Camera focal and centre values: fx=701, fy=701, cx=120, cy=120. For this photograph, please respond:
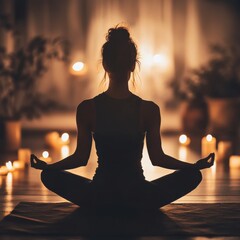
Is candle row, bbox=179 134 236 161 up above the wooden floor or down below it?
above

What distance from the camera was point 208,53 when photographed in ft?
21.9

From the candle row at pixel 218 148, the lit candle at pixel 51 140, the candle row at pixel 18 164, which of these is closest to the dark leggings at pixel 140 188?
the candle row at pixel 18 164

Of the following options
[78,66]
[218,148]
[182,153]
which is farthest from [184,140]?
[78,66]

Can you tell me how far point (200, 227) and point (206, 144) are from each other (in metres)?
2.38

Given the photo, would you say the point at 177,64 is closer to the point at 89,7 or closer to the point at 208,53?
the point at 208,53

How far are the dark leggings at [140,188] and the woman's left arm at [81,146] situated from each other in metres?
0.06

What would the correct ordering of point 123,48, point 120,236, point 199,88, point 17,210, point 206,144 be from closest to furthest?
point 120,236 → point 123,48 → point 17,210 → point 206,144 → point 199,88

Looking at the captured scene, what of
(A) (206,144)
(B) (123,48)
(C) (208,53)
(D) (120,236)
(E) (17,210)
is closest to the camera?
(D) (120,236)

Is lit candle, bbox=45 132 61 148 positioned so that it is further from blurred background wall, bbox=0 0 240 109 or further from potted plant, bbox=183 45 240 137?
potted plant, bbox=183 45 240 137

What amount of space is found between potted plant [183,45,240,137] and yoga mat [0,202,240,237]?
3.12 m

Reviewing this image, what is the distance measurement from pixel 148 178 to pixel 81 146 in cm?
128

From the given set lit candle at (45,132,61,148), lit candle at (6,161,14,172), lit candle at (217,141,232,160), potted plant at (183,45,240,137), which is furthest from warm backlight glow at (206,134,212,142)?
lit candle at (6,161,14,172)

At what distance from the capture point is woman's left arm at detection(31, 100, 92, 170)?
284cm

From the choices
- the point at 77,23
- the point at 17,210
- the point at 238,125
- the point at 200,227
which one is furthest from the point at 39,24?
the point at 200,227
